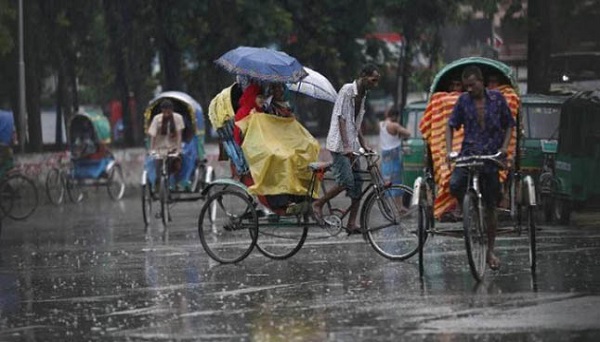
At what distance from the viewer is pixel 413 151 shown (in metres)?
25.2

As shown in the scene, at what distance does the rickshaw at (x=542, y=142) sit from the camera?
22.4 m

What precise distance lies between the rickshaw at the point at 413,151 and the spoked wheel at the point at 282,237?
24.9 feet

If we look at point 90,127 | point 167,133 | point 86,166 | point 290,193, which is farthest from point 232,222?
point 90,127

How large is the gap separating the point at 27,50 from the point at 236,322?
97.7 ft

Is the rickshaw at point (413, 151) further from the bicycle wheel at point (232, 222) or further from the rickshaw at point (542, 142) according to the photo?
the bicycle wheel at point (232, 222)

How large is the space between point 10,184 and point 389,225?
12333 mm

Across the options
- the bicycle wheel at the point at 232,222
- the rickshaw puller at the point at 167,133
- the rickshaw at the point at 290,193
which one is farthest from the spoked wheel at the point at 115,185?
the rickshaw at the point at 290,193

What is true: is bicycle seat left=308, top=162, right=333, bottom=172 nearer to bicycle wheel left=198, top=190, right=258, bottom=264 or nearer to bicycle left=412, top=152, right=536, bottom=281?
bicycle wheel left=198, top=190, right=258, bottom=264

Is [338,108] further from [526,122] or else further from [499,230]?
[526,122]

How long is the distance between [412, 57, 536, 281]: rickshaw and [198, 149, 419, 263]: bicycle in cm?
82

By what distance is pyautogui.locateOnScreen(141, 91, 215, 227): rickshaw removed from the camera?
77.0 ft

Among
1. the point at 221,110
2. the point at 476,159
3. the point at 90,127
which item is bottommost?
the point at 476,159

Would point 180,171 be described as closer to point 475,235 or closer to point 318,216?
point 318,216

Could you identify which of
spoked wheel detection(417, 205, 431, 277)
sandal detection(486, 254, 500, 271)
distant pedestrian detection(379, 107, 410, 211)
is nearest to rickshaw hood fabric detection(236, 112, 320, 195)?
spoked wheel detection(417, 205, 431, 277)
